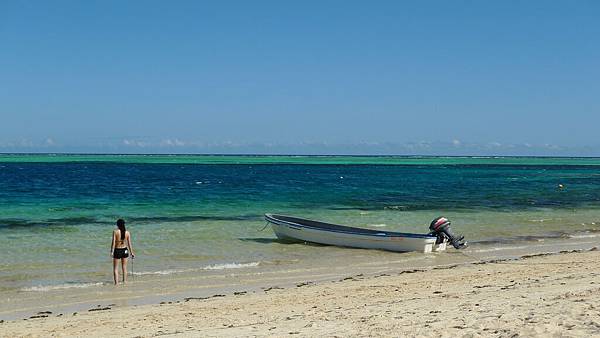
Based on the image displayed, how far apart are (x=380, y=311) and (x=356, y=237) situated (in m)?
10.6

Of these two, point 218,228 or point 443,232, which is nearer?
point 443,232

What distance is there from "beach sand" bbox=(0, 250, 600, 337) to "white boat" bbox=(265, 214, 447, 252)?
17.2ft

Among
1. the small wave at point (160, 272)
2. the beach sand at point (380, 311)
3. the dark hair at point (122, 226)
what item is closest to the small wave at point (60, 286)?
the dark hair at point (122, 226)

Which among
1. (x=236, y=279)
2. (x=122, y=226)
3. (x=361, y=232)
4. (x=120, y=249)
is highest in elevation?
(x=122, y=226)

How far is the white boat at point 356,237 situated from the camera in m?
20.1

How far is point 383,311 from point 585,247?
13.6m

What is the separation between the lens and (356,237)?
20.8 metres

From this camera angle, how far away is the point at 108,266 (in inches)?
664

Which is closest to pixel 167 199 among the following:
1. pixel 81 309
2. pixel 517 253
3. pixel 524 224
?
pixel 524 224

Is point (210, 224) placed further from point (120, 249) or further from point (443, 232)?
point (120, 249)

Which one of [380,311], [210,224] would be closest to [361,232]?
Result: [210,224]

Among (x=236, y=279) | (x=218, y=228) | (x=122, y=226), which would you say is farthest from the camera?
(x=218, y=228)

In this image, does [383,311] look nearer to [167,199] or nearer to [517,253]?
[517,253]

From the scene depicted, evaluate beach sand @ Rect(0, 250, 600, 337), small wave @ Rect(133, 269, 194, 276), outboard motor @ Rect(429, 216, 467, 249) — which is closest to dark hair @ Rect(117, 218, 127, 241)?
small wave @ Rect(133, 269, 194, 276)
